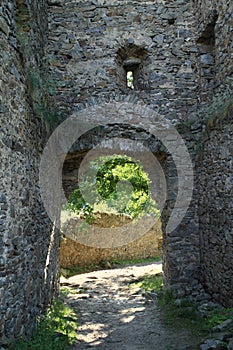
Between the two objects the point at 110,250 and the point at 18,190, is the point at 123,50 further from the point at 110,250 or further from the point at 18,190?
the point at 110,250

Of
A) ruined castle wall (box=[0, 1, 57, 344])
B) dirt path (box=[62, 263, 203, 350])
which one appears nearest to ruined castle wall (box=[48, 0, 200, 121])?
ruined castle wall (box=[0, 1, 57, 344])

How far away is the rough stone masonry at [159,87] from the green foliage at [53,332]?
0.22 m

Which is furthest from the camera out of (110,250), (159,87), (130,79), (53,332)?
(110,250)

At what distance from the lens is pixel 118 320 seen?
550 centimetres

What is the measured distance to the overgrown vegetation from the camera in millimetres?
10078

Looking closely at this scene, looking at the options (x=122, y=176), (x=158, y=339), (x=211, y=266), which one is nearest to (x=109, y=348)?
(x=158, y=339)

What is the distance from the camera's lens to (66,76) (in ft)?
20.0

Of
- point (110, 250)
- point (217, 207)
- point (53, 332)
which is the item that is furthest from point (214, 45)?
point (110, 250)

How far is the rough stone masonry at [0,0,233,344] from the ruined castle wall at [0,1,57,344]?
76 millimetres

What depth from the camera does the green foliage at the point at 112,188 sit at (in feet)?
38.4

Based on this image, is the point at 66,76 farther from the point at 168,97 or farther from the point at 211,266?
the point at 211,266

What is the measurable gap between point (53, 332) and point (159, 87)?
4.13 meters

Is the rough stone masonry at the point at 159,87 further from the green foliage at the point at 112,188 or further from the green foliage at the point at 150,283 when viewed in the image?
the green foliage at the point at 112,188

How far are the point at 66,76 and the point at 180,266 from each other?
12.2 ft
